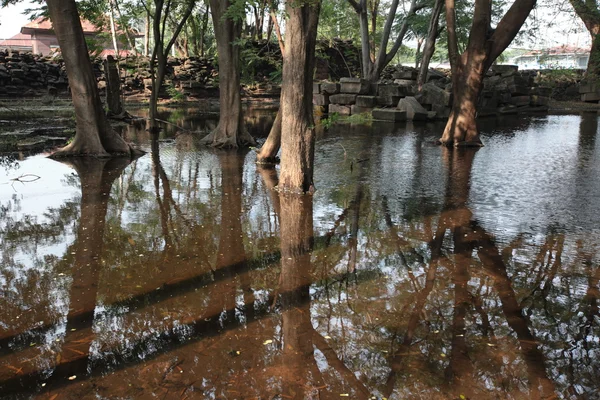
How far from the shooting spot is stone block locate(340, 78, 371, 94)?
2123 centimetres

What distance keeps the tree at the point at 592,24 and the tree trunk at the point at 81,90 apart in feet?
65.8

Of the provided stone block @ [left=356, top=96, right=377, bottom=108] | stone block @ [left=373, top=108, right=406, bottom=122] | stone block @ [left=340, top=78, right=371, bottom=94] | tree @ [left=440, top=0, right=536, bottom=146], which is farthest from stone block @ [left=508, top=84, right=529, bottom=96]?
tree @ [left=440, top=0, right=536, bottom=146]

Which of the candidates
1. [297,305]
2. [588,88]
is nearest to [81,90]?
[297,305]

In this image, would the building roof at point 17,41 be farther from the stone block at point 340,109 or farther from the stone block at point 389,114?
the stone block at point 389,114

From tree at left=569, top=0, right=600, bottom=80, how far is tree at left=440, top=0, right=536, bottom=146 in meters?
12.7

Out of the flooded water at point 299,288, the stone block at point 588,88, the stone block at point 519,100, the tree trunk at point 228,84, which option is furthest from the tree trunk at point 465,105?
the stone block at point 588,88

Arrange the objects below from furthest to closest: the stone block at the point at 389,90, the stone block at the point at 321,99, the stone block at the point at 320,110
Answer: the stone block at the point at 321,99 → the stone block at the point at 320,110 → the stone block at the point at 389,90

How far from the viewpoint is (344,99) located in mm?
21641

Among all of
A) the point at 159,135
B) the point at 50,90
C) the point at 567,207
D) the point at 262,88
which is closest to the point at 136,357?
the point at 567,207

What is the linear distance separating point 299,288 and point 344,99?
17.9m

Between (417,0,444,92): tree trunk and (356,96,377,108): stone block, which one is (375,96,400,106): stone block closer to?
(356,96,377,108): stone block

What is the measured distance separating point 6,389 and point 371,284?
2839mm

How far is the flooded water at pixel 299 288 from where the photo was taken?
324cm

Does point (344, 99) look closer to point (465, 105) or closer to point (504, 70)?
point (465, 105)
